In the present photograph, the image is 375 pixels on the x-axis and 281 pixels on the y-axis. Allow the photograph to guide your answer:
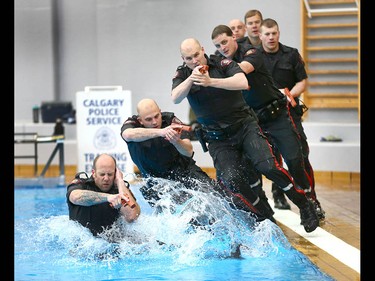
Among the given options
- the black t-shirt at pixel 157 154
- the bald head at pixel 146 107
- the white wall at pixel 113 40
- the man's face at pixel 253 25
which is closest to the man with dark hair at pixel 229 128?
the bald head at pixel 146 107

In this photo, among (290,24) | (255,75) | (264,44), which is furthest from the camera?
(290,24)

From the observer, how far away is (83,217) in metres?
6.52

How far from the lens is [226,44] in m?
7.32

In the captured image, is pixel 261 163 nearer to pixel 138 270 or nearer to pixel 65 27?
pixel 138 270

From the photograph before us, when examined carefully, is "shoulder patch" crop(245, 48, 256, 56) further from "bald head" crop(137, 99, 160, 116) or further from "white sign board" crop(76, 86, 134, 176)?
"white sign board" crop(76, 86, 134, 176)

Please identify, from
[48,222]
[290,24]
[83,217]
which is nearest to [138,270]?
[83,217]

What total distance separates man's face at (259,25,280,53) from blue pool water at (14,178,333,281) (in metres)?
2.00

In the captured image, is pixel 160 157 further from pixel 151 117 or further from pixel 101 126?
pixel 101 126

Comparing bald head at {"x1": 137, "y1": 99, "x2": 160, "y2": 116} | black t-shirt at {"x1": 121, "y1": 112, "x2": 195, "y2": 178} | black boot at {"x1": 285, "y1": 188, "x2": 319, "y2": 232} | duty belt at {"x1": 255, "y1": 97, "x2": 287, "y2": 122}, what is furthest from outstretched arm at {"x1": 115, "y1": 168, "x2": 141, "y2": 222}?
duty belt at {"x1": 255, "y1": 97, "x2": 287, "y2": 122}

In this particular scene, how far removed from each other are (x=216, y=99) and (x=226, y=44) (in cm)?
61

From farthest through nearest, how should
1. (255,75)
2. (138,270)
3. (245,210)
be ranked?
(255,75)
(245,210)
(138,270)

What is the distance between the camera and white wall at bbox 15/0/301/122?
1440 cm

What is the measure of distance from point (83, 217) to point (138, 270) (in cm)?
76

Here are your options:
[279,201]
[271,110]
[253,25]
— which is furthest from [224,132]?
[279,201]
